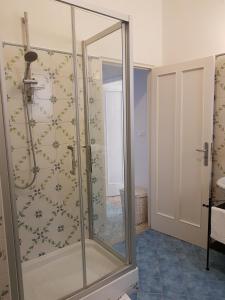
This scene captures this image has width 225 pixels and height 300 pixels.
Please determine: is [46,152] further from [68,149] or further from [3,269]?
[3,269]

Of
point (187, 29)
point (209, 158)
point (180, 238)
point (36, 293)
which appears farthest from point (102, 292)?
point (187, 29)

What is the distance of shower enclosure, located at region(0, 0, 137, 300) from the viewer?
196cm

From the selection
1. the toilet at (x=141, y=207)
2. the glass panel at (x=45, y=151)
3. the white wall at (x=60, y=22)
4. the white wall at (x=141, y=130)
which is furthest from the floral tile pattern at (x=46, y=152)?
the white wall at (x=141, y=130)

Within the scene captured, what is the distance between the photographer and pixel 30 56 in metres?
2.01

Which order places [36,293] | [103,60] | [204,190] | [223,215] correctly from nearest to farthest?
[36,293], [223,215], [103,60], [204,190]

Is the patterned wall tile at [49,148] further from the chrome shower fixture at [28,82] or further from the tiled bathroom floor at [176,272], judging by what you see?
the tiled bathroom floor at [176,272]

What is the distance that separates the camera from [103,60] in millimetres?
2383

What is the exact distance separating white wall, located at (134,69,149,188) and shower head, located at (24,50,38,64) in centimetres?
190

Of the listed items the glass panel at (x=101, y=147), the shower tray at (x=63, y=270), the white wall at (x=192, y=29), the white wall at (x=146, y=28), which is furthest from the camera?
the white wall at (x=146, y=28)

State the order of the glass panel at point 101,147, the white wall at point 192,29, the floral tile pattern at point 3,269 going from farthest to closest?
the white wall at point 192,29
the glass panel at point 101,147
the floral tile pattern at point 3,269

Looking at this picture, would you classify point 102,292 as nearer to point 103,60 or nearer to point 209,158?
point 209,158

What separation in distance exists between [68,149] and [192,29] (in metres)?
1.82

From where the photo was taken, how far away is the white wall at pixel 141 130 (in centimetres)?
364

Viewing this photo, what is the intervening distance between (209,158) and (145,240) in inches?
44.8
